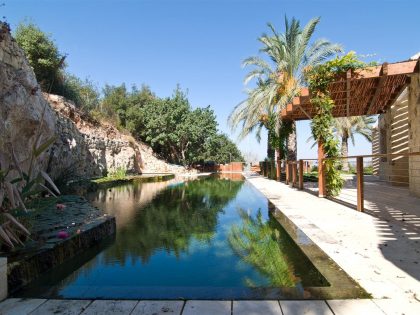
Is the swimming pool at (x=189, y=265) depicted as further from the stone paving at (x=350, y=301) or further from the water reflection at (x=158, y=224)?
the stone paving at (x=350, y=301)

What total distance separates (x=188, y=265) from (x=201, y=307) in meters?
1.65

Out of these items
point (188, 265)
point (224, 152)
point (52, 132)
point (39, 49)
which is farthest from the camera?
point (224, 152)

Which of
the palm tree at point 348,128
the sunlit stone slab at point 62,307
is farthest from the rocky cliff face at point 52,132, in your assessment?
the palm tree at point 348,128

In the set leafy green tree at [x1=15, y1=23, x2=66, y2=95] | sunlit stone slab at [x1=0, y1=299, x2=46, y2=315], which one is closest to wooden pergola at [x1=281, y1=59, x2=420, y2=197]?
sunlit stone slab at [x1=0, y1=299, x2=46, y2=315]

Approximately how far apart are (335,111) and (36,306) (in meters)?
12.9

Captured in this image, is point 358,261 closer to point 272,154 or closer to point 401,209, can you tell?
point 401,209

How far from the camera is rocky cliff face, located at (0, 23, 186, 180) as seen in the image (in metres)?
6.81

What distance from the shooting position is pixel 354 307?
8.12 ft

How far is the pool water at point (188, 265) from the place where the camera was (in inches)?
123

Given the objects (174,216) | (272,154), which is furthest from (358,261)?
(272,154)

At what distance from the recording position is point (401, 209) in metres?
6.92

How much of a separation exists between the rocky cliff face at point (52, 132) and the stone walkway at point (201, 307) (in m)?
1.88

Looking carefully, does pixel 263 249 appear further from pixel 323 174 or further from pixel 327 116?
pixel 327 116

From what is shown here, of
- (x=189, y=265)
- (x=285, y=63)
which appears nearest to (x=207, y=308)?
(x=189, y=265)
